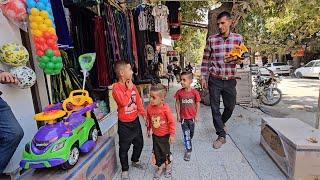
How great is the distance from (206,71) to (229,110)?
2.44ft

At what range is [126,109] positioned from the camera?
11.1ft

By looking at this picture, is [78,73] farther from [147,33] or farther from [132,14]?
[147,33]

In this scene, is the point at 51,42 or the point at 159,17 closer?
the point at 51,42

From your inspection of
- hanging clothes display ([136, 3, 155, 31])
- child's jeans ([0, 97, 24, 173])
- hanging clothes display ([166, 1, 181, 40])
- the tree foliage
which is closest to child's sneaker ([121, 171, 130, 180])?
child's jeans ([0, 97, 24, 173])

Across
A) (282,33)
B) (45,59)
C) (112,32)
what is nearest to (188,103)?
(112,32)

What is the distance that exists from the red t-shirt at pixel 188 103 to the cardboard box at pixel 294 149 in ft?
3.54

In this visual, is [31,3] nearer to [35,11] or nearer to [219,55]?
[35,11]

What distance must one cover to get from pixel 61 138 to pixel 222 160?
2.31 meters

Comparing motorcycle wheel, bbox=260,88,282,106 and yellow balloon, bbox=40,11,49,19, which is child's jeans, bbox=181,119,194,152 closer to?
yellow balloon, bbox=40,11,49,19

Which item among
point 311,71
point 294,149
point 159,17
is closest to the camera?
point 294,149

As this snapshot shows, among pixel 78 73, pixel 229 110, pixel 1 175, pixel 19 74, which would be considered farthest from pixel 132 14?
pixel 1 175

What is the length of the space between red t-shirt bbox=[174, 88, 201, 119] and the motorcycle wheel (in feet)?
20.6

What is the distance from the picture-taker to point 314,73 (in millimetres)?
21641

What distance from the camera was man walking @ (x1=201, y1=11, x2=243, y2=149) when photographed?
434 cm
